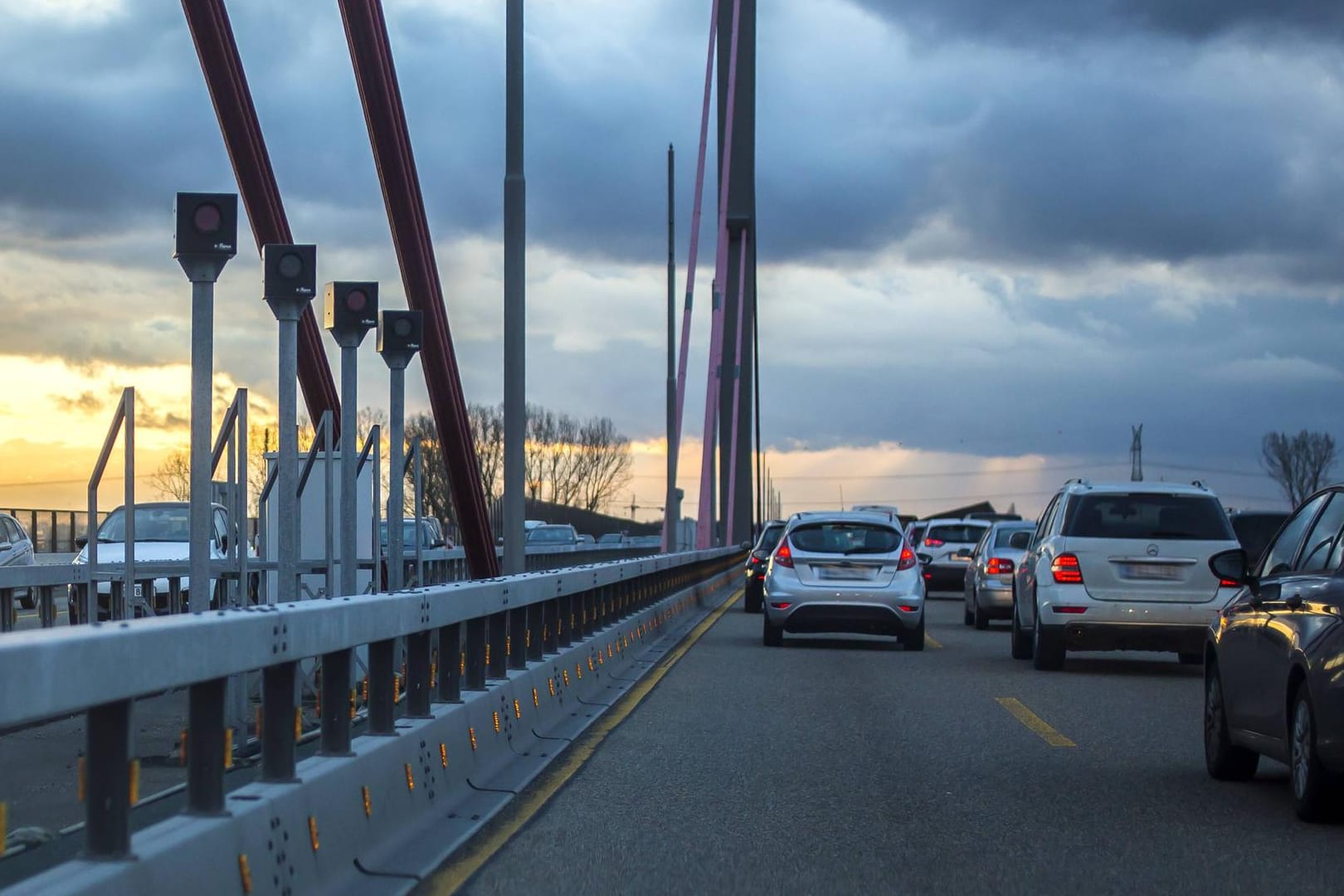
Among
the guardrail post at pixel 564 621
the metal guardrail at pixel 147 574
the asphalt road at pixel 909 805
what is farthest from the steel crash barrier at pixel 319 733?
the metal guardrail at pixel 147 574

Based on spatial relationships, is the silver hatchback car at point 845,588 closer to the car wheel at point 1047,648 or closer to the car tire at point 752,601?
the car wheel at point 1047,648

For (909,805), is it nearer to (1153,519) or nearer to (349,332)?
(349,332)

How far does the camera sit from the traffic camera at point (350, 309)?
1212cm

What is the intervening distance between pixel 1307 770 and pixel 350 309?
6908mm

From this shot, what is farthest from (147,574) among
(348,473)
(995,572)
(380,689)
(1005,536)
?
(1005,536)

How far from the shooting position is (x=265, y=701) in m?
5.88

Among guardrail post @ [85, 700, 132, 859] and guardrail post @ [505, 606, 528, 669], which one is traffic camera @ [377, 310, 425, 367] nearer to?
guardrail post @ [505, 606, 528, 669]

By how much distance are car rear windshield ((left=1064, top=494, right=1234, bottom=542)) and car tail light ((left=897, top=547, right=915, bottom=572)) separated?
3.33 meters

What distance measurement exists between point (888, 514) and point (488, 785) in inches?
510

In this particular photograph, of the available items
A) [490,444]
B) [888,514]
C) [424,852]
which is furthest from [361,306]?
[490,444]

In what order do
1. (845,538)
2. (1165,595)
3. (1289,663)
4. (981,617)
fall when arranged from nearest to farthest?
(1289,663), (1165,595), (845,538), (981,617)

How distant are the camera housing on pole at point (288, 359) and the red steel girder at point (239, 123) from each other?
26.9ft

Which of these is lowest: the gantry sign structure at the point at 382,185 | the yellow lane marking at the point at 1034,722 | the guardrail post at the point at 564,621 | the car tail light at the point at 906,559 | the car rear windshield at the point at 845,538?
the yellow lane marking at the point at 1034,722

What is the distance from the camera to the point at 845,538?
20156 millimetres
